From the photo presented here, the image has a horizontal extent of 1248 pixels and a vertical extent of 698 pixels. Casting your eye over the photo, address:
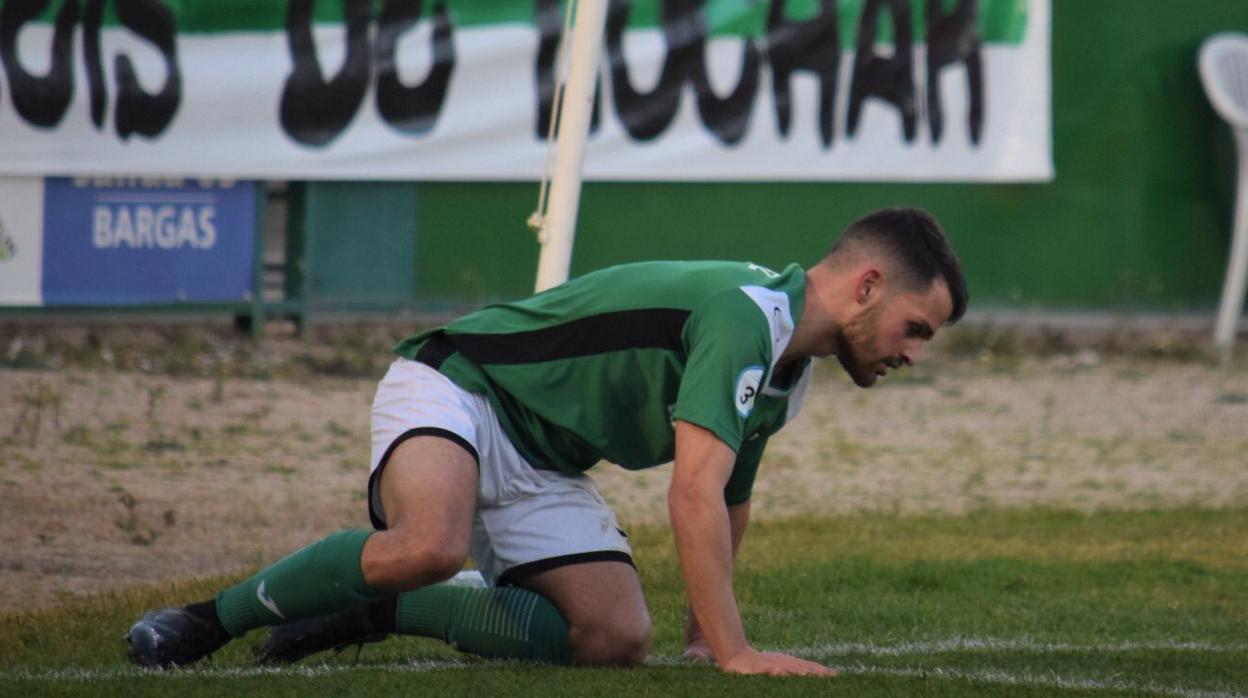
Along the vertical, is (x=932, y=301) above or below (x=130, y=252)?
above

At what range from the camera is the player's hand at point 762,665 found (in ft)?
13.1

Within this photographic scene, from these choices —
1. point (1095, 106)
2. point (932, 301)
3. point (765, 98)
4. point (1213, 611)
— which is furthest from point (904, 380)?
point (932, 301)

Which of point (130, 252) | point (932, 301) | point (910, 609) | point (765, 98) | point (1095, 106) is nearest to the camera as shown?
point (932, 301)

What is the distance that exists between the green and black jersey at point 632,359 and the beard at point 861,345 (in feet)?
0.41

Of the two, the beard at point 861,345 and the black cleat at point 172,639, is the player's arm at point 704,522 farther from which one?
the black cleat at point 172,639

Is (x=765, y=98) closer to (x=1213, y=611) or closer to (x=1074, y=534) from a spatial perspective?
(x=1074, y=534)

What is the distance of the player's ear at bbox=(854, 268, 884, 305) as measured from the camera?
13.5 ft

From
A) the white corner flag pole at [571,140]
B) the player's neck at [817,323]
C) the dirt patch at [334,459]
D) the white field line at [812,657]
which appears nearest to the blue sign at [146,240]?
the dirt patch at [334,459]

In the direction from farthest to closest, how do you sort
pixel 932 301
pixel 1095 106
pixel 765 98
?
pixel 1095 106 → pixel 765 98 → pixel 932 301

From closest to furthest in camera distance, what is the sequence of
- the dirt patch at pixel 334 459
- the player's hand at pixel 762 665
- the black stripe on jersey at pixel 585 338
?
the player's hand at pixel 762 665 → the black stripe on jersey at pixel 585 338 → the dirt patch at pixel 334 459

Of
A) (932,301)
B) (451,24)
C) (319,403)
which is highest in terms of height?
(451,24)

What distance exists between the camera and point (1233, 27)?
11.9 meters

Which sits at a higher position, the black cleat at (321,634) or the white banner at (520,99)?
the white banner at (520,99)

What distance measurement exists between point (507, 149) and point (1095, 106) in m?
3.76
